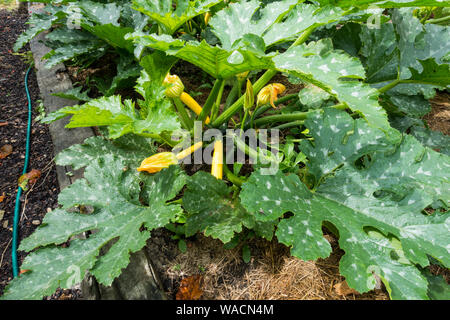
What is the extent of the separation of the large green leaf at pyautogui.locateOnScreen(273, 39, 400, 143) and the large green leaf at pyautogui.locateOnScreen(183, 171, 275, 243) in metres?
0.58

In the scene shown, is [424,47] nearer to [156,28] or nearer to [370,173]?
[370,173]

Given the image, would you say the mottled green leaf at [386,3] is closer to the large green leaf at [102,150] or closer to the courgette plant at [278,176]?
the courgette plant at [278,176]

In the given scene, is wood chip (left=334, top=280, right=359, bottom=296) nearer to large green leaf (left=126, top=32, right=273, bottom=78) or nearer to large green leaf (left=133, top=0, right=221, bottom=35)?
large green leaf (left=126, top=32, right=273, bottom=78)

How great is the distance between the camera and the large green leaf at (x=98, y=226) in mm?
1072

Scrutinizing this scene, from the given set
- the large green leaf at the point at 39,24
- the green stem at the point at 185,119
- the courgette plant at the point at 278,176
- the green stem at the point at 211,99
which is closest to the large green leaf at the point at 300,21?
the courgette plant at the point at 278,176

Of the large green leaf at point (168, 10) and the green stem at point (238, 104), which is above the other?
the large green leaf at point (168, 10)

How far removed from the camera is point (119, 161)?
138 centimetres

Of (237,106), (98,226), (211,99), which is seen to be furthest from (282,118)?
(98,226)

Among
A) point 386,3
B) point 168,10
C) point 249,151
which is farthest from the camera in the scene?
point 249,151

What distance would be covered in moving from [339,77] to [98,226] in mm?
1042

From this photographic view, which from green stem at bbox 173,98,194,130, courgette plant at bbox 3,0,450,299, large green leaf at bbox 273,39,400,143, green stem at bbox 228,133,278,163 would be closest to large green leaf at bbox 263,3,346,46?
courgette plant at bbox 3,0,450,299

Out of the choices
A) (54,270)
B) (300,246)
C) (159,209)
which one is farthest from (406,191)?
(54,270)

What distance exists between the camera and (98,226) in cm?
123

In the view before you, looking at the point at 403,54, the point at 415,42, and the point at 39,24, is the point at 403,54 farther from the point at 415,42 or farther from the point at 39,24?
the point at 39,24
